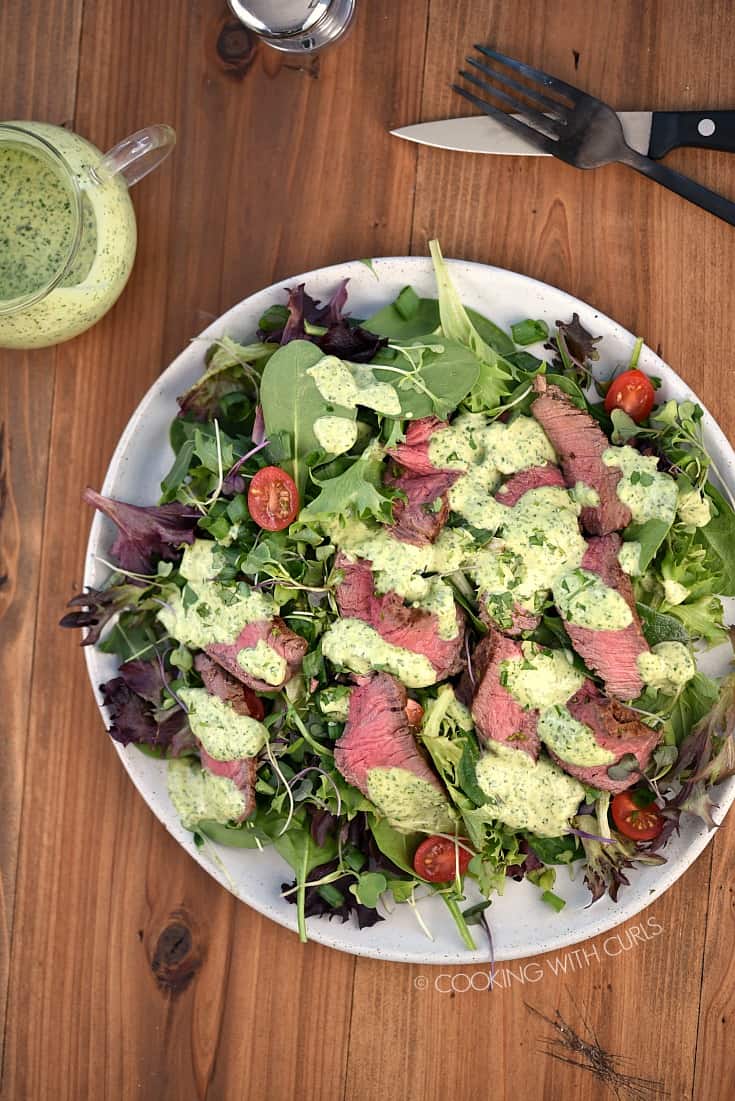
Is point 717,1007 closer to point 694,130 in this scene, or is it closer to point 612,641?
point 612,641

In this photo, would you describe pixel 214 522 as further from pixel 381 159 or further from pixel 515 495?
pixel 381 159

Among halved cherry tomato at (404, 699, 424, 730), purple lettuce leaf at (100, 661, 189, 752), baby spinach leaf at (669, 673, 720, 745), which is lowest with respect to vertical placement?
purple lettuce leaf at (100, 661, 189, 752)

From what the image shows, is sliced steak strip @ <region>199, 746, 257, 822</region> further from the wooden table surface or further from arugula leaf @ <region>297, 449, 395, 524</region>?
arugula leaf @ <region>297, 449, 395, 524</region>

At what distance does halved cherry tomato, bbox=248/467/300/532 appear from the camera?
149cm

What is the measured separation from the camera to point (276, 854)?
1667 millimetres

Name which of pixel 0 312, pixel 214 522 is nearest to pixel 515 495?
pixel 214 522

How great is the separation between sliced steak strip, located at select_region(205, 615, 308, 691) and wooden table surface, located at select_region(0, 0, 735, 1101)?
38cm

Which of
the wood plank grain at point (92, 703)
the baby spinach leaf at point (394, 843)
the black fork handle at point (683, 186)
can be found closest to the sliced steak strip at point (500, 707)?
the baby spinach leaf at point (394, 843)

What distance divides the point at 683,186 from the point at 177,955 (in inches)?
63.3

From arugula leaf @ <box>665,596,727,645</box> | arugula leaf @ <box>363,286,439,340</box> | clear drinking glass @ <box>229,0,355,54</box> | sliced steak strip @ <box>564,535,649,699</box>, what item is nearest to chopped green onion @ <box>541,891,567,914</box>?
sliced steak strip @ <box>564,535,649,699</box>

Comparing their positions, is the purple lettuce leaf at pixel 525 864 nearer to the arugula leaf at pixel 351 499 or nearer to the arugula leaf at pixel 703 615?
the arugula leaf at pixel 703 615

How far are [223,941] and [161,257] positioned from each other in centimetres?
123

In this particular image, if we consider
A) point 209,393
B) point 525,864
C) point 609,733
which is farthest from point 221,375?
point 525,864

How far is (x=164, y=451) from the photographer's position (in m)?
1.68
